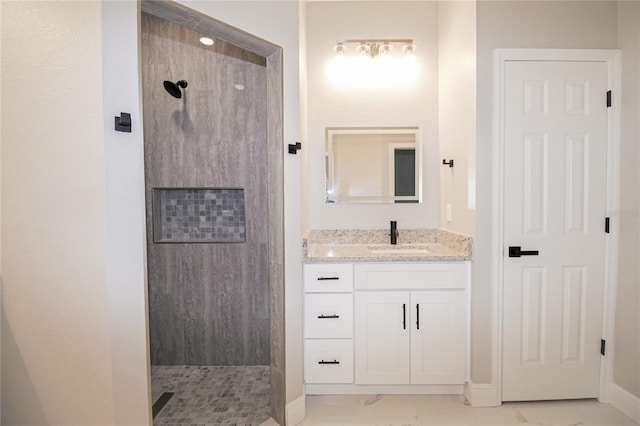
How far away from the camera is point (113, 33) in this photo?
4.00ft

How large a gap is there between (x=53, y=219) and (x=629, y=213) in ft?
9.83

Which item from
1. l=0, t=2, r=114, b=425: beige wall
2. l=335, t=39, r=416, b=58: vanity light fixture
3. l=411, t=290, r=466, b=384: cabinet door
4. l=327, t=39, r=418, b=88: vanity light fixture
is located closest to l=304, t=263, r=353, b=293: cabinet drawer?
l=411, t=290, r=466, b=384: cabinet door

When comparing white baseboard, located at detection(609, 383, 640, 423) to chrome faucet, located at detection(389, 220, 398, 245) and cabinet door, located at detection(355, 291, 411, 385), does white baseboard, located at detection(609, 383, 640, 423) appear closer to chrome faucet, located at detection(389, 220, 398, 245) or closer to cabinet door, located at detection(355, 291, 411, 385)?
cabinet door, located at detection(355, 291, 411, 385)

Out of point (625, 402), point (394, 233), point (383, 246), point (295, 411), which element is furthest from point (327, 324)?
point (625, 402)

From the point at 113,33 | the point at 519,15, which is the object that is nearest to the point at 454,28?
the point at 519,15

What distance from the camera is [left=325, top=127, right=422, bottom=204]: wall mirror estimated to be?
265 centimetres

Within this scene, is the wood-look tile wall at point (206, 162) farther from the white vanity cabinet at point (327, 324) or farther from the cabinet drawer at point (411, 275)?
the cabinet drawer at point (411, 275)

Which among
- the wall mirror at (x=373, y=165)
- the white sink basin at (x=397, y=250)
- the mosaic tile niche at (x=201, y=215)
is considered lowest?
the white sink basin at (x=397, y=250)

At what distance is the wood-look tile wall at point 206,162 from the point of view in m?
2.49

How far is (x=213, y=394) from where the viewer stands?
224 cm

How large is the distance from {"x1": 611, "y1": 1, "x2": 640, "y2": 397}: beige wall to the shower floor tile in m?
2.27

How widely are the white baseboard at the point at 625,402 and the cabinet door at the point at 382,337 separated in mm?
1305

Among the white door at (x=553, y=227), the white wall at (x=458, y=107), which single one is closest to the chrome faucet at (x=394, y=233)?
the white wall at (x=458, y=107)

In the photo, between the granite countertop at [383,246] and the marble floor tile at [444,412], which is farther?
the granite countertop at [383,246]
